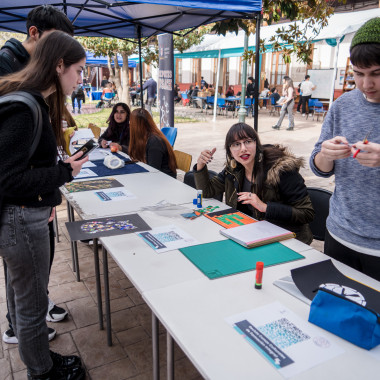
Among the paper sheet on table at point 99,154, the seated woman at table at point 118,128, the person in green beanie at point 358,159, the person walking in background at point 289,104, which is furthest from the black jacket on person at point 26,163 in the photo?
the person walking in background at point 289,104

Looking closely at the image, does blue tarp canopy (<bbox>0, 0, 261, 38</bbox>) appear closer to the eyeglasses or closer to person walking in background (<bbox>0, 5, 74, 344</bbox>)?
person walking in background (<bbox>0, 5, 74, 344</bbox>)

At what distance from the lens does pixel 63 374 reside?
1871 mm

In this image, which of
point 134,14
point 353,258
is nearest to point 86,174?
point 353,258

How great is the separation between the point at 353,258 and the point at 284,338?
631mm

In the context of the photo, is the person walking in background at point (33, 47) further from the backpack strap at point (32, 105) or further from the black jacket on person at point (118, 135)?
the black jacket on person at point (118, 135)

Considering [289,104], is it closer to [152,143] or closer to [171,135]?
[171,135]

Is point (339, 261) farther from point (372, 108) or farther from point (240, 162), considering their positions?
point (240, 162)

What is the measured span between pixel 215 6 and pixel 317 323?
2954 millimetres

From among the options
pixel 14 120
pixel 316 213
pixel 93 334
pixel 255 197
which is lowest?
pixel 93 334

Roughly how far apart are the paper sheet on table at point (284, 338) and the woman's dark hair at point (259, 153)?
1051mm

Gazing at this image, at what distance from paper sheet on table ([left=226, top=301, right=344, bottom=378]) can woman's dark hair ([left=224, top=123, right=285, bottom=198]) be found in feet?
3.45

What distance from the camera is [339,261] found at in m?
1.66

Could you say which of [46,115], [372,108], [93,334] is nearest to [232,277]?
[372,108]

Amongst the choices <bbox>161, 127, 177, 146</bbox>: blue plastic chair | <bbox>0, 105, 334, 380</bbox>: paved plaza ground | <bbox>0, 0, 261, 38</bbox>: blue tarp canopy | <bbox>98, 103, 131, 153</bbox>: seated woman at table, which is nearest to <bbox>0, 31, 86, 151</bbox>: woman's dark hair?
<bbox>0, 105, 334, 380</bbox>: paved plaza ground
